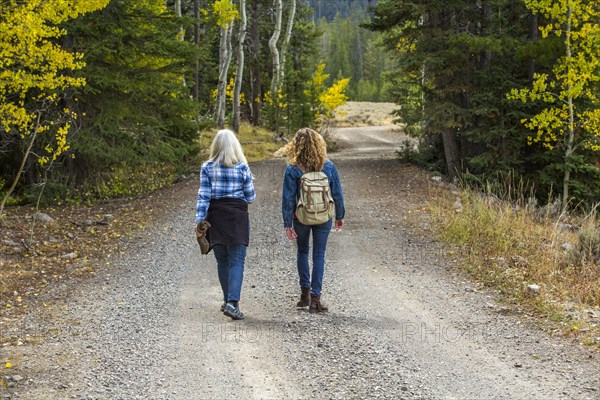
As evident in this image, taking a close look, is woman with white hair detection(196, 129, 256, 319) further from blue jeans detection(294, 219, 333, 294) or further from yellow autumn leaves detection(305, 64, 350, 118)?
yellow autumn leaves detection(305, 64, 350, 118)

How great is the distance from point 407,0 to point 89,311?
13981mm

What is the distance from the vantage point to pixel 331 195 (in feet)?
23.0

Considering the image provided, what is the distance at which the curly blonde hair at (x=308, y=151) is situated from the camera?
22.5ft

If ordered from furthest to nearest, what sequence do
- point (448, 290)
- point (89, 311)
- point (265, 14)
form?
point (265, 14)
point (448, 290)
point (89, 311)

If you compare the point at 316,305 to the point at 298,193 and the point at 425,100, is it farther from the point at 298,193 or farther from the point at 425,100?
the point at 425,100

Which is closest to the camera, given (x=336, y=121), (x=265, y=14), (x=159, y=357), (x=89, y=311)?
(x=159, y=357)

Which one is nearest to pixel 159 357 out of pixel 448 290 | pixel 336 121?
pixel 448 290

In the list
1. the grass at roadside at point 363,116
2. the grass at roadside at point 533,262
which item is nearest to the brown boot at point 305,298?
the grass at roadside at point 533,262

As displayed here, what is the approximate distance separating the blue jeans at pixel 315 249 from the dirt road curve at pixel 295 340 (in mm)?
375

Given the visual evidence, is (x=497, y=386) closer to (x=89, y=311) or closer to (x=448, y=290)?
(x=448, y=290)

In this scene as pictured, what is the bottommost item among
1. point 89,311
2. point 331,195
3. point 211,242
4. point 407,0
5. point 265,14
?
point 89,311

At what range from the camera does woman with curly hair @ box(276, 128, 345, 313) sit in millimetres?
6875

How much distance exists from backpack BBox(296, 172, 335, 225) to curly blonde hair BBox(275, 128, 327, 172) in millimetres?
98

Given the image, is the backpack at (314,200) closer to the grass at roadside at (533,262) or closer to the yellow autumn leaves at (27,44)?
the grass at roadside at (533,262)
